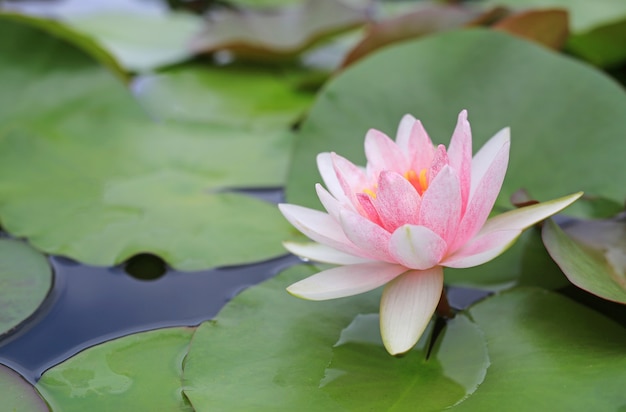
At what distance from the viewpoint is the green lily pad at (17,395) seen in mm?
754

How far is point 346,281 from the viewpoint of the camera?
80cm

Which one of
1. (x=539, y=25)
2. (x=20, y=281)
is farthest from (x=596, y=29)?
(x=20, y=281)

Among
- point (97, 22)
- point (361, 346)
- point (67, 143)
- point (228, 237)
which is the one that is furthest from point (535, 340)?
point (97, 22)

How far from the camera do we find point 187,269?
1035 millimetres

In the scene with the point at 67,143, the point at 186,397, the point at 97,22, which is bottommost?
the point at 186,397

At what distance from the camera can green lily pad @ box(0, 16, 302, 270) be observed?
1090 millimetres

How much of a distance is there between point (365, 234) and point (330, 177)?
18 cm

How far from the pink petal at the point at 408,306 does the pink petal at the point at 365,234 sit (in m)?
0.05

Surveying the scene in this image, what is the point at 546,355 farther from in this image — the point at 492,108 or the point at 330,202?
the point at 492,108

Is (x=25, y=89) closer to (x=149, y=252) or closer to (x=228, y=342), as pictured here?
(x=149, y=252)

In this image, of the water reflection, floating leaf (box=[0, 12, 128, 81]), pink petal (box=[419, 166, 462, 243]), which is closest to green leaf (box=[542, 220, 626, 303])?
pink petal (box=[419, 166, 462, 243])

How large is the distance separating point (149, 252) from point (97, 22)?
116cm

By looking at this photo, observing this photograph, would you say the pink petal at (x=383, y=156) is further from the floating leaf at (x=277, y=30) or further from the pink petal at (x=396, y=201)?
the floating leaf at (x=277, y=30)

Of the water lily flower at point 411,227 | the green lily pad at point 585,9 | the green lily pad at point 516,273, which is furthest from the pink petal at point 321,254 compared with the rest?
the green lily pad at point 585,9
